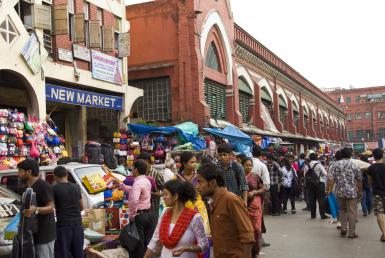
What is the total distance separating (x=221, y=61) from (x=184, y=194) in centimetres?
2022

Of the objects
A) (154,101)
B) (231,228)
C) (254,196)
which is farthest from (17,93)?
(231,228)

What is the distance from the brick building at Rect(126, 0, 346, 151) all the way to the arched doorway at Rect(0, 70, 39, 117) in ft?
16.5

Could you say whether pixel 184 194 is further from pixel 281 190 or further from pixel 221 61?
pixel 221 61

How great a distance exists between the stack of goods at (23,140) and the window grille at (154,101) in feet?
26.1

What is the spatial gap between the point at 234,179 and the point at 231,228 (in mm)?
2747

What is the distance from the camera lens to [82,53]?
51.5ft

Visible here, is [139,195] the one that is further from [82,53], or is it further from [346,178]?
[82,53]

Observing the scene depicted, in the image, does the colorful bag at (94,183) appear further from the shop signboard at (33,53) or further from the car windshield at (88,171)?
the shop signboard at (33,53)

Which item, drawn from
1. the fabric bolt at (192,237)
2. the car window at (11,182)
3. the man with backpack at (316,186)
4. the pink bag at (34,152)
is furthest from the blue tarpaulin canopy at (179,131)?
the fabric bolt at (192,237)

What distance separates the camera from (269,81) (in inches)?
1280

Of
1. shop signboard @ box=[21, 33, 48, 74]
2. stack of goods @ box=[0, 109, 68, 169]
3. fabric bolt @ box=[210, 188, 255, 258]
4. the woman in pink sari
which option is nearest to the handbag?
the woman in pink sari

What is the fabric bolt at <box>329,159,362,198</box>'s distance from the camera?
961 centimetres

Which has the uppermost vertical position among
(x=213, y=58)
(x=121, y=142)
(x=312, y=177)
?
(x=213, y=58)

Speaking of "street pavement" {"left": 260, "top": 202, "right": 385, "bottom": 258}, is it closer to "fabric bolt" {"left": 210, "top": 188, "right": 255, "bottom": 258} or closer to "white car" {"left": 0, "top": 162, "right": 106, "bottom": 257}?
"white car" {"left": 0, "top": 162, "right": 106, "bottom": 257}
